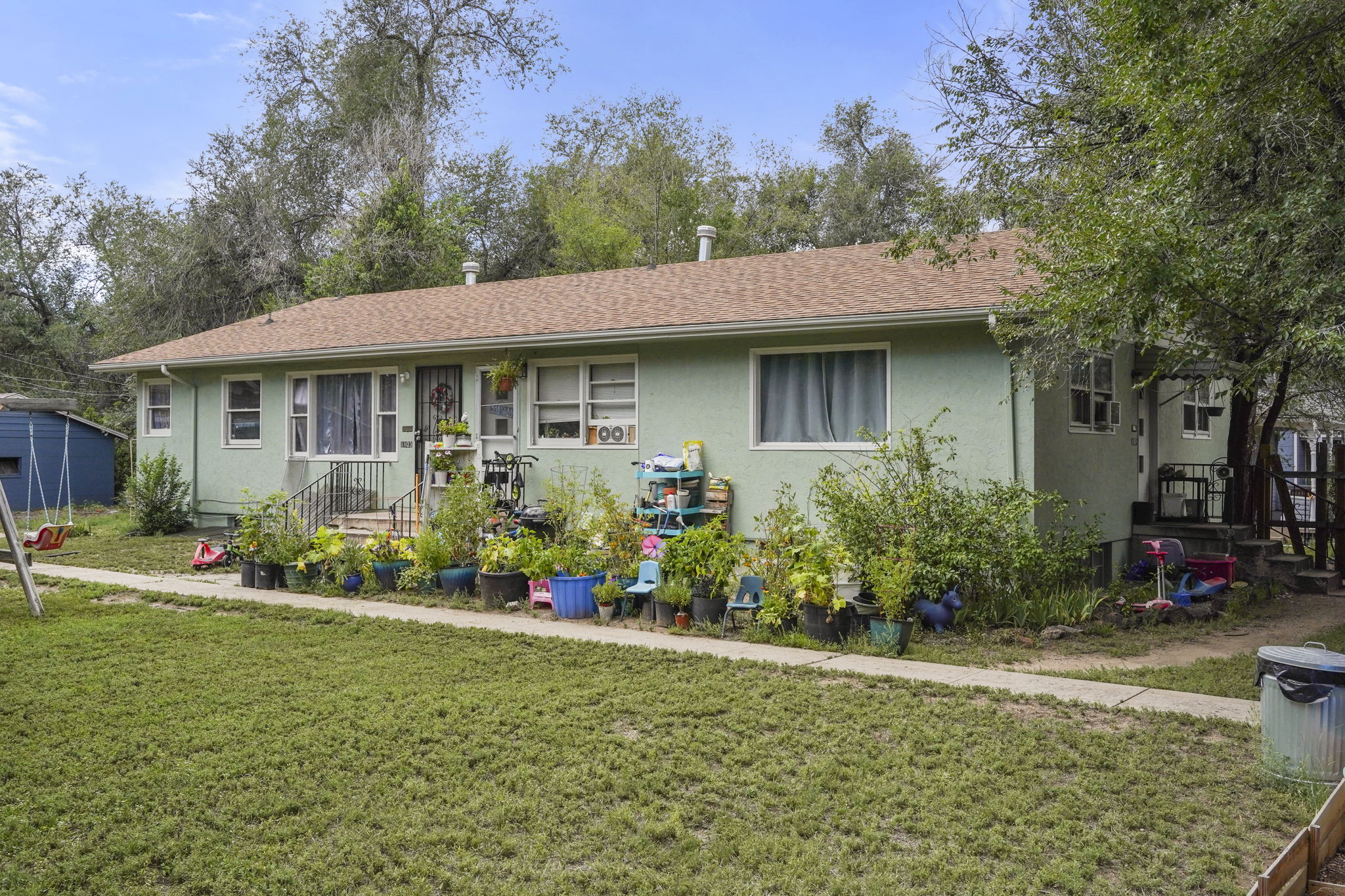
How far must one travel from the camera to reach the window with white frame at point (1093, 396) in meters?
10.8

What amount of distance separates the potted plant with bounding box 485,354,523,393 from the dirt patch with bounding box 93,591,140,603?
4.91m

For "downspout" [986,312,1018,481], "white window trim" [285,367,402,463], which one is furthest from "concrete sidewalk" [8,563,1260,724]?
"white window trim" [285,367,402,463]

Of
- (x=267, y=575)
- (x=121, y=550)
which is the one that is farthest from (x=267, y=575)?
(x=121, y=550)

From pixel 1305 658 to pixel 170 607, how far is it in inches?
362

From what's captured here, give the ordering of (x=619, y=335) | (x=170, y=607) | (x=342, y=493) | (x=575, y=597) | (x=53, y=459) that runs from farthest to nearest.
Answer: (x=53, y=459), (x=342, y=493), (x=619, y=335), (x=170, y=607), (x=575, y=597)

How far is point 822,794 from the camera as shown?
170 inches

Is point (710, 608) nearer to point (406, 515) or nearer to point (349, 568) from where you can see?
point (349, 568)

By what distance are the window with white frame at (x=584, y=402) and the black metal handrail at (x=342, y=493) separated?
2850 mm

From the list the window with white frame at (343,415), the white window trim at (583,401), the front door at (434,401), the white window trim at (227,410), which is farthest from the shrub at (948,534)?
the white window trim at (227,410)

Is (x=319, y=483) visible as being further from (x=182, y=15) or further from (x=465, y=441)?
(x=182, y=15)

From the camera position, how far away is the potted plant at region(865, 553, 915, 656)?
24.1 feet

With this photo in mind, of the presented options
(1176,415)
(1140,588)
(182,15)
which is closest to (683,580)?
(1140,588)

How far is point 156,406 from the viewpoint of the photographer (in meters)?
17.4

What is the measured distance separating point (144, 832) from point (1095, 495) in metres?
10.1
